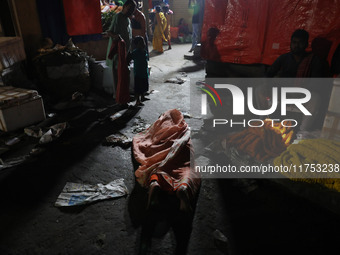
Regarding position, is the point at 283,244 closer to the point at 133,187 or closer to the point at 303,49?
the point at 133,187

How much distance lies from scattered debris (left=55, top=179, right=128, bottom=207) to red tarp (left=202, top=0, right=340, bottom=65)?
3531 mm

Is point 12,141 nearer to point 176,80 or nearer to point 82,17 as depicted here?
point 82,17

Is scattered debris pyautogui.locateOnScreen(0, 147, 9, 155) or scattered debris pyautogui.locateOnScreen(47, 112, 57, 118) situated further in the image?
scattered debris pyautogui.locateOnScreen(47, 112, 57, 118)

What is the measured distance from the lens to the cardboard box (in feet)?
14.2

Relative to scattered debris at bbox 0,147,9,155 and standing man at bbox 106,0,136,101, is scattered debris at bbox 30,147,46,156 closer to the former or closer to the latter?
scattered debris at bbox 0,147,9,155

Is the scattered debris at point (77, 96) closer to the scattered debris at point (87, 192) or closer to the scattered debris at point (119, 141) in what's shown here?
the scattered debris at point (119, 141)

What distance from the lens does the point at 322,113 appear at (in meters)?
4.21

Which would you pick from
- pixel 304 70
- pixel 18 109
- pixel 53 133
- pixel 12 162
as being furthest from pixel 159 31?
pixel 12 162

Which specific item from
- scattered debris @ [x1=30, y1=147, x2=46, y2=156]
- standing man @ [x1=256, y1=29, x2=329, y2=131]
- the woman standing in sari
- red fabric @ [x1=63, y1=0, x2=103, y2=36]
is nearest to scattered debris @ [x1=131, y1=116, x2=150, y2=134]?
scattered debris @ [x1=30, y1=147, x2=46, y2=156]

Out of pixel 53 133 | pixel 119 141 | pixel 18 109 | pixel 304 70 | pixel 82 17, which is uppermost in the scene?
pixel 82 17

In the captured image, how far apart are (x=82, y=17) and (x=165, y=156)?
5.54m

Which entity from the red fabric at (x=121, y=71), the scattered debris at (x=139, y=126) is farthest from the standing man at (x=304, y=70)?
the red fabric at (x=121, y=71)

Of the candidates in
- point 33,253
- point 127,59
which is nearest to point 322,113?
point 127,59

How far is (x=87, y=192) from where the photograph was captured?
3.03 meters
